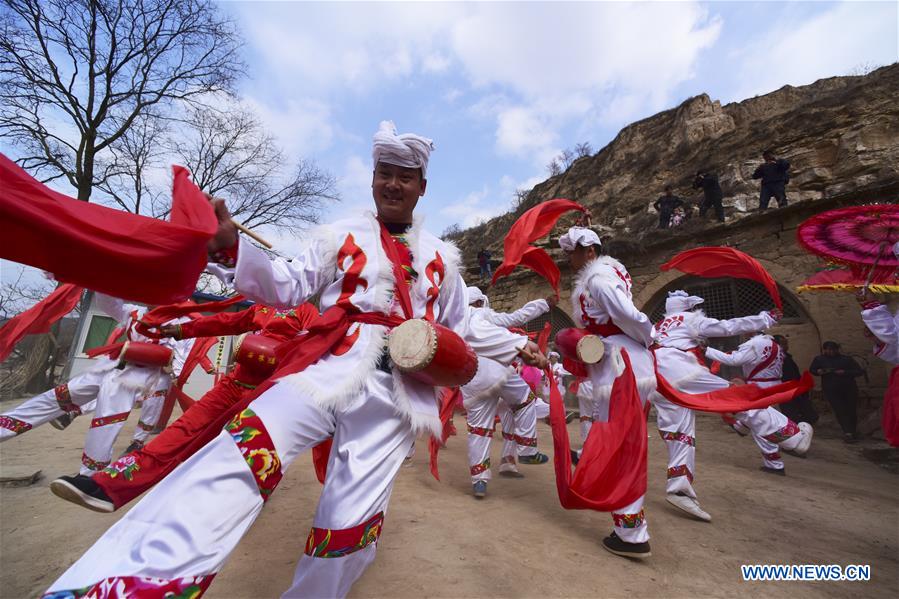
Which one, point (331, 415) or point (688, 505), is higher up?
point (331, 415)

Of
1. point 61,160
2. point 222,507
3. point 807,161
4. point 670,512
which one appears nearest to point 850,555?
point 670,512

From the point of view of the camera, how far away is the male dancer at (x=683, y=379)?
3.58 metres

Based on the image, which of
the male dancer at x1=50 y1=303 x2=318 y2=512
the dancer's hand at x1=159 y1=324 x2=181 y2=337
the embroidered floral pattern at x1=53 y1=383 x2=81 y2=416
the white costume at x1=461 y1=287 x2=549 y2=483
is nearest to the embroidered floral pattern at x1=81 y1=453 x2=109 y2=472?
the embroidered floral pattern at x1=53 y1=383 x2=81 y2=416

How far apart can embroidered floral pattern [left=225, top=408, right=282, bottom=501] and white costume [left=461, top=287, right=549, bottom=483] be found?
192 cm

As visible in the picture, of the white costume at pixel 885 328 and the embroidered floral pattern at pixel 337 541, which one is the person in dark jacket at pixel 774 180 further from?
the embroidered floral pattern at pixel 337 541

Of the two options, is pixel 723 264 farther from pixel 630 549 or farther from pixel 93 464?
pixel 93 464

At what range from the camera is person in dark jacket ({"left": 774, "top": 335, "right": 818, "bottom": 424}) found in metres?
6.79

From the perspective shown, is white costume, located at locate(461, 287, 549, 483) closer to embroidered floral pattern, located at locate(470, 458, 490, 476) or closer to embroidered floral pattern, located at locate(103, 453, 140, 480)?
embroidered floral pattern, located at locate(470, 458, 490, 476)

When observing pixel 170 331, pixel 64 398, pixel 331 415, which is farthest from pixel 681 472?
pixel 64 398

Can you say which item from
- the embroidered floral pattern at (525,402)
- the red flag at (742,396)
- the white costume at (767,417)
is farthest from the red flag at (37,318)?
the white costume at (767,417)

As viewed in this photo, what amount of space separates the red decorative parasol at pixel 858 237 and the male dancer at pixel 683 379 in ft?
4.29

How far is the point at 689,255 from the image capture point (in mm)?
4340

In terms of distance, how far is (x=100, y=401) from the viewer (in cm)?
412

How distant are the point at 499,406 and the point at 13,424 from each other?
199 inches
